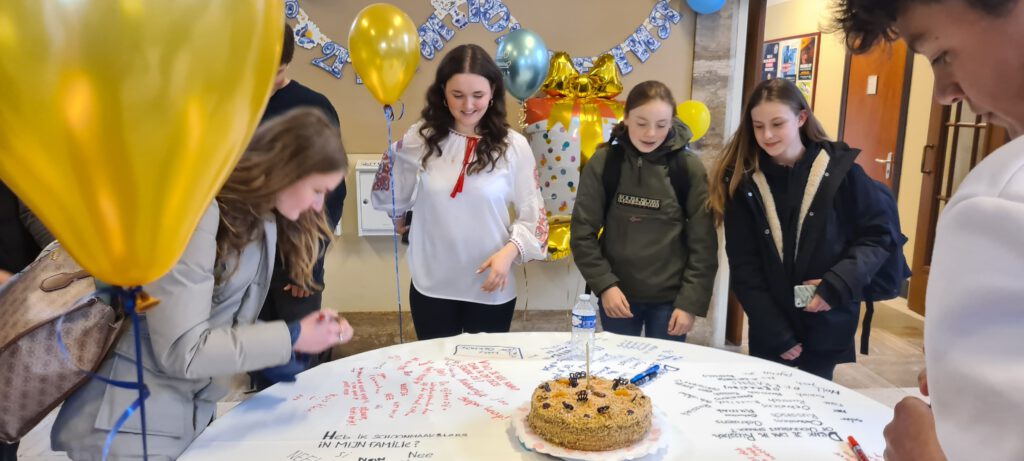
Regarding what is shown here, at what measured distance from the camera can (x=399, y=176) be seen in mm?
2285

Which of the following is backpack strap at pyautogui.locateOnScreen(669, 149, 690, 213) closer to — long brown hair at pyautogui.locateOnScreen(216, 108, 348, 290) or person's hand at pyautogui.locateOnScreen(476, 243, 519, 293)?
person's hand at pyautogui.locateOnScreen(476, 243, 519, 293)

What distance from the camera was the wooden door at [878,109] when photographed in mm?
4867

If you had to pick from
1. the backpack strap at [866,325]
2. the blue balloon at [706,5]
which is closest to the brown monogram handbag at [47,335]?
the backpack strap at [866,325]

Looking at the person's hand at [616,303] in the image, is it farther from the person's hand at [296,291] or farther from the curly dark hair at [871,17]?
the curly dark hair at [871,17]

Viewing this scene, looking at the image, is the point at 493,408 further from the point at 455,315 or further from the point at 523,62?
the point at 523,62

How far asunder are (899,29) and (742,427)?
79 cm

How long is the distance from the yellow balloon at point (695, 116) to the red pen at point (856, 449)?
7.15 feet

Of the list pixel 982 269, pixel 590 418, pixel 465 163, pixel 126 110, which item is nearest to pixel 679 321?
pixel 465 163

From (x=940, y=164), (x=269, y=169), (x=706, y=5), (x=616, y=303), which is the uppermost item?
(x=706, y=5)

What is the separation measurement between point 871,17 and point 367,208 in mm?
3030

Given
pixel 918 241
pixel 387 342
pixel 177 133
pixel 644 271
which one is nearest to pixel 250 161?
pixel 177 133

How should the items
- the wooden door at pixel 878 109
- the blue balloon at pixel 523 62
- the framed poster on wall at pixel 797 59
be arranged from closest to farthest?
the blue balloon at pixel 523 62 < the wooden door at pixel 878 109 < the framed poster on wall at pixel 797 59

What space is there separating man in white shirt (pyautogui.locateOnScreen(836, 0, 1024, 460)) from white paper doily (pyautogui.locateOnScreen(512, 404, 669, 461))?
0.59 meters

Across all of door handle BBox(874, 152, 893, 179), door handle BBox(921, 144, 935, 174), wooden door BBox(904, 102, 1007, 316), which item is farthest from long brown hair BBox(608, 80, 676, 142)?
door handle BBox(874, 152, 893, 179)
